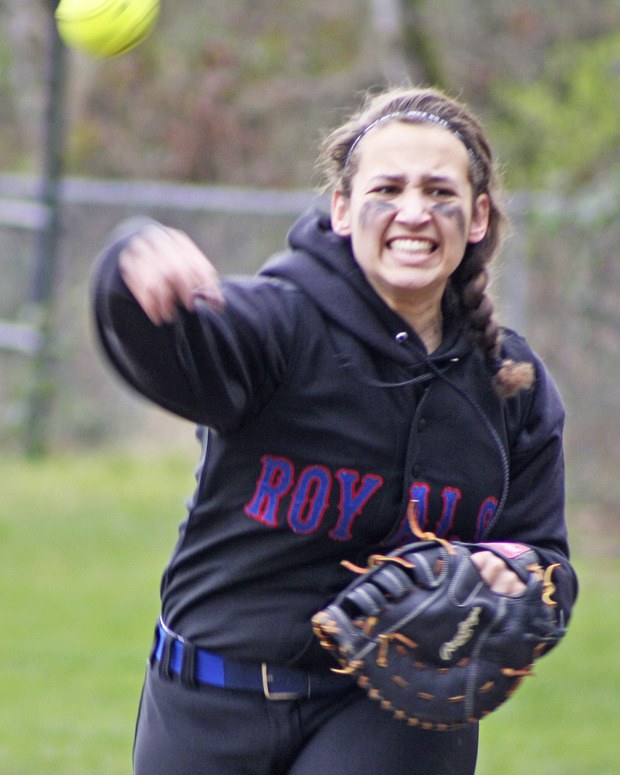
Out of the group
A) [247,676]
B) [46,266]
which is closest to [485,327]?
[247,676]

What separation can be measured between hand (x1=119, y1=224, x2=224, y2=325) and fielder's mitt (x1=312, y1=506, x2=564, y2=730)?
0.69 m

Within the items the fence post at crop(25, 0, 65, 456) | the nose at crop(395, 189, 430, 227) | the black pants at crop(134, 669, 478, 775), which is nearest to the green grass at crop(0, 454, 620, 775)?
the fence post at crop(25, 0, 65, 456)

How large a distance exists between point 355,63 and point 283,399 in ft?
47.1

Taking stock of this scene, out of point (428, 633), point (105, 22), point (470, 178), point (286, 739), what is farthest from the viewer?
point (105, 22)

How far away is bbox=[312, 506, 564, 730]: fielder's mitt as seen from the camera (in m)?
2.73

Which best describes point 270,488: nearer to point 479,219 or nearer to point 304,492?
point 304,492

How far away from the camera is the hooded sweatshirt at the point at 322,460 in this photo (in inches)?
111

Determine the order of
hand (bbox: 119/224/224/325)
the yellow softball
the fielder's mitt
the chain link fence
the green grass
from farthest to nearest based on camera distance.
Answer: the chain link fence → the green grass → the yellow softball → the fielder's mitt → hand (bbox: 119/224/224/325)

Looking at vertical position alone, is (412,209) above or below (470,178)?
below

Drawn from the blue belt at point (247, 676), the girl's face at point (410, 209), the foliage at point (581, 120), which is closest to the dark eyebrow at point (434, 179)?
the girl's face at point (410, 209)

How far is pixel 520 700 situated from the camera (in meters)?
6.09

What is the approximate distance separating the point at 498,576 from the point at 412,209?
75 cm

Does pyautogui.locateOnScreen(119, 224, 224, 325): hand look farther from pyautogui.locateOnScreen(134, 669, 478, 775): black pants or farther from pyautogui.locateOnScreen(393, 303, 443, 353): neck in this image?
pyautogui.locateOnScreen(134, 669, 478, 775): black pants

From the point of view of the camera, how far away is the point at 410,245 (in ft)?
9.41
